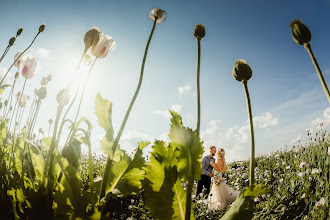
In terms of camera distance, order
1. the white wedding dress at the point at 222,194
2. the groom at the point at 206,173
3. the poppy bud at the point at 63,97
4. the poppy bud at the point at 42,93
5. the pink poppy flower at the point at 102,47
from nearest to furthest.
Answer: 1. the poppy bud at the point at 63,97
2. the pink poppy flower at the point at 102,47
3. the poppy bud at the point at 42,93
4. the white wedding dress at the point at 222,194
5. the groom at the point at 206,173

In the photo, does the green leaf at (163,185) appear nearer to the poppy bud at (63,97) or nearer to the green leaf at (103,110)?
the green leaf at (103,110)

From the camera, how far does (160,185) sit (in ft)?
2.56

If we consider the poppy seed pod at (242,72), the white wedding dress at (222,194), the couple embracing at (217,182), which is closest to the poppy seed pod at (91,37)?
the poppy seed pod at (242,72)

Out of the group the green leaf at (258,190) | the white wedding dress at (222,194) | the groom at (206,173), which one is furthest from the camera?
the groom at (206,173)

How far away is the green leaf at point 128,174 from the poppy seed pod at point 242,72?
417 millimetres

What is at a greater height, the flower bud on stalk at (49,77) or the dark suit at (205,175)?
the flower bud on stalk at (49,77)

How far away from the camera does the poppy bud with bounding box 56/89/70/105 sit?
2.30ft

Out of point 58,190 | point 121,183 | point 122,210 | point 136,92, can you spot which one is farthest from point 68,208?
point 122,210

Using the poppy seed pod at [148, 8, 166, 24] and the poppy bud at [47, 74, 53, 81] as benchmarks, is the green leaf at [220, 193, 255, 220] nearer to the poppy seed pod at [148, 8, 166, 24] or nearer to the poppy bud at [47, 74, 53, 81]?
the poppy seed pod at [148, 8, 166, 24]

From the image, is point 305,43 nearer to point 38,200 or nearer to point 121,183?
point 121,183

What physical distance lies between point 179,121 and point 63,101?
1.16ft

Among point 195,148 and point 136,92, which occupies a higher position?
point 136,92

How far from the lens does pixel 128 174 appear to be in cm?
89

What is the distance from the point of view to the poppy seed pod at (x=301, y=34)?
2.79 feet
